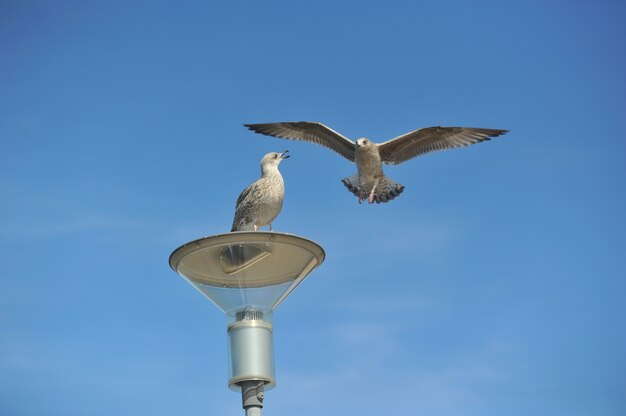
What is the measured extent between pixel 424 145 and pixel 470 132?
2.61ft

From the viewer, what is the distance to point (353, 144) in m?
14.9

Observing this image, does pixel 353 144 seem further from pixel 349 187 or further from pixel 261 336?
pixel 261 336

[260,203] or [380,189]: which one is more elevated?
[380,189]

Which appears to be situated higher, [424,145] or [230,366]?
[424,145]

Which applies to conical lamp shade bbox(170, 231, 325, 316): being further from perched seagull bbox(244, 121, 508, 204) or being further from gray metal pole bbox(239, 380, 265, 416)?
perched seagull bbox(244, 121, 508, 204)

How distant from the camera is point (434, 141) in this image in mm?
15266

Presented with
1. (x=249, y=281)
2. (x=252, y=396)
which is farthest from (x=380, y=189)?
(x=252, y=396)

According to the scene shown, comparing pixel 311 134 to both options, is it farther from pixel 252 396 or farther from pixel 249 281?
pixel 252 396

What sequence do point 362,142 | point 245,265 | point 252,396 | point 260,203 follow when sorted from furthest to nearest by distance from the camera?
point 362,142
point 260,203
point 245,265
point 252,396

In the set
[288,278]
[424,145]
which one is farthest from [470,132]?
[288,278]

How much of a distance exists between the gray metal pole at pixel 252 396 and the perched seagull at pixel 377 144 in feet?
29.2

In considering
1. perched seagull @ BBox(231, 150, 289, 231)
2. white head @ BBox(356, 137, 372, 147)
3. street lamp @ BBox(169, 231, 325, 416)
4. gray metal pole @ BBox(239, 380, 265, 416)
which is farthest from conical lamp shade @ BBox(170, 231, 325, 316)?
white head @ BBox(356, 137, 372, 147)

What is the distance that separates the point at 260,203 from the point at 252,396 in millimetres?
2403

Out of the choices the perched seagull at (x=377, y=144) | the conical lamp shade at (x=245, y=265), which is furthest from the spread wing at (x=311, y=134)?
the conical lamp shade at (x=245, y=265)
